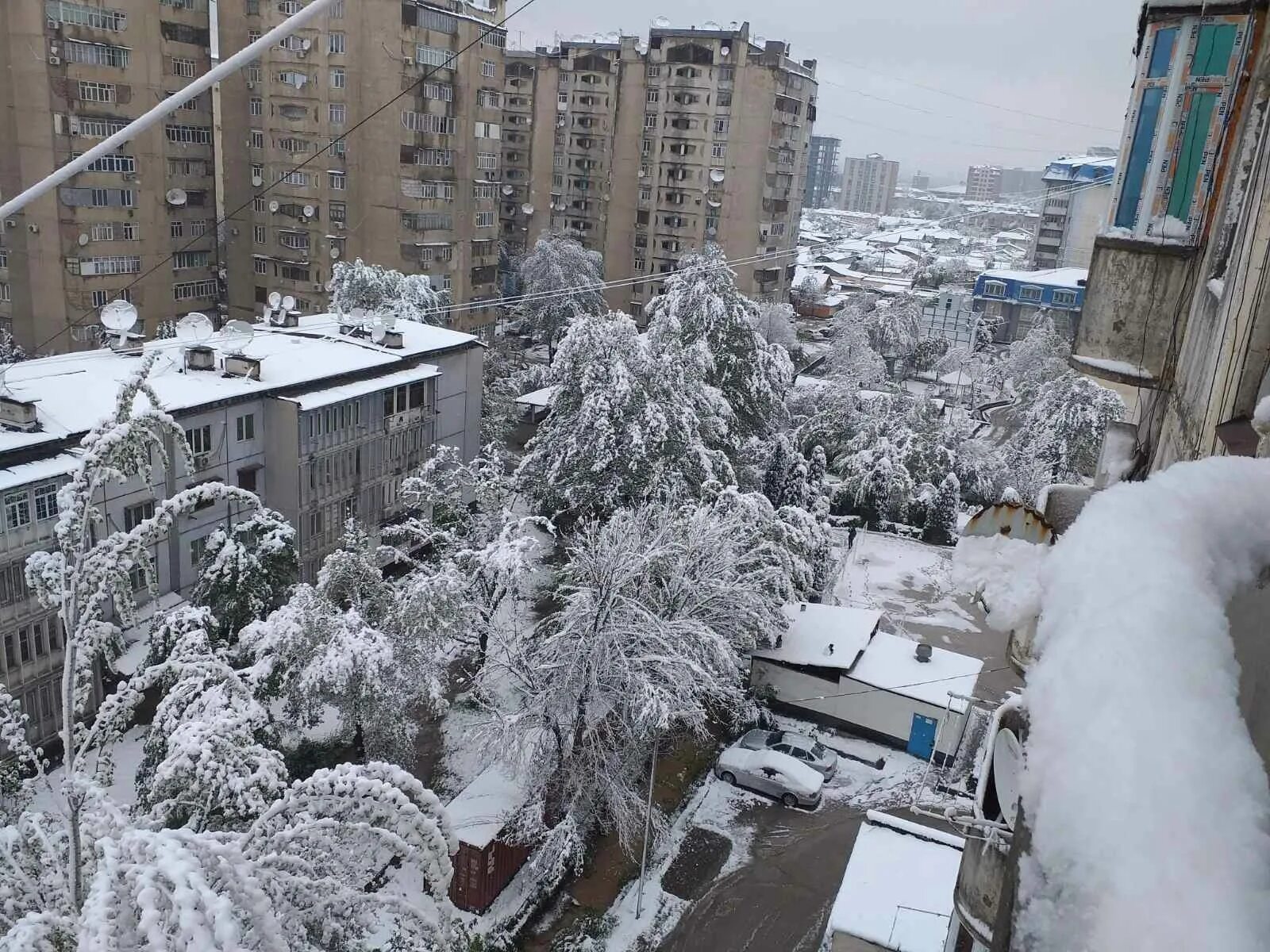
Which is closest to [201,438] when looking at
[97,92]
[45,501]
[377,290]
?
[45,501]

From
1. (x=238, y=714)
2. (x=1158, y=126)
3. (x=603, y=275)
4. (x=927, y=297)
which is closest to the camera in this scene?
(x=1158, y=126)

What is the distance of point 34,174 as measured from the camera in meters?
33.9

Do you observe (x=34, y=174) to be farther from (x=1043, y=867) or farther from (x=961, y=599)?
(x=1043, y=867)

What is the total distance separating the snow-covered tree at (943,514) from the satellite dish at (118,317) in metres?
23.4

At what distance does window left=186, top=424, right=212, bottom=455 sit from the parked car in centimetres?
1252

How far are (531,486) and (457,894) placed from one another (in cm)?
1143

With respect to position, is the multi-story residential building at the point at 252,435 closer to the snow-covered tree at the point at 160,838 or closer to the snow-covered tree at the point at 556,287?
the snow-covered tree at the point at 160,838

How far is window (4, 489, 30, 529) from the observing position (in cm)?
1423

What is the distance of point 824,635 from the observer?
20.0m

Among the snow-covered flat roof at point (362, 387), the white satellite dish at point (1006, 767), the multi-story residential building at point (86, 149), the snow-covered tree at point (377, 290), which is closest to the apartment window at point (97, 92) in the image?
the multi-story residential building at point (86, 149)

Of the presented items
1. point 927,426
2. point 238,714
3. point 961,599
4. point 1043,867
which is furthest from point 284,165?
point 1043,867

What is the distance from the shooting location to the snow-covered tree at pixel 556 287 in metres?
45.4

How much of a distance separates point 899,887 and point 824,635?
8.52 m

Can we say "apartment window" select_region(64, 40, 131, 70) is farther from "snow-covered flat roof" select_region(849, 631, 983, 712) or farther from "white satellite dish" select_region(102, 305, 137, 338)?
"snow-covered flat roof" select_region(849, 631, 983, 712)
